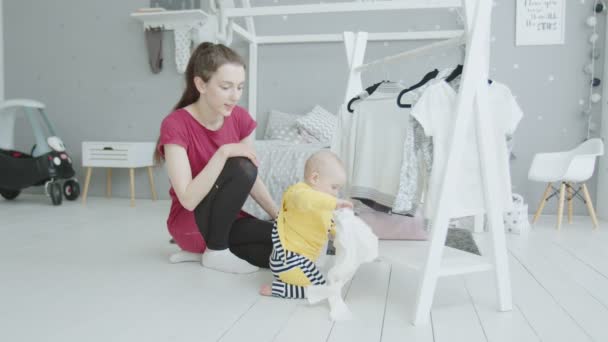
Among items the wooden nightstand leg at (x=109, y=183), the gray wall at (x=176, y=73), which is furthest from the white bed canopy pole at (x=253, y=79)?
the wooden nightstand leg at (x=109, y=183)

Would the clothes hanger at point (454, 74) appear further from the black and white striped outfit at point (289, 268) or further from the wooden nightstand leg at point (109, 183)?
the wooden nightstand leg at point (109, 183)

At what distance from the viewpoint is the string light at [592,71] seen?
3096 millimetres

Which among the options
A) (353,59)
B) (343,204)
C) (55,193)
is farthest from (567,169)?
(55,193)

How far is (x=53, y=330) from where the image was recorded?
3.69ft

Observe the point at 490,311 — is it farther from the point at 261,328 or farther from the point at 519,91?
the point at 519,91

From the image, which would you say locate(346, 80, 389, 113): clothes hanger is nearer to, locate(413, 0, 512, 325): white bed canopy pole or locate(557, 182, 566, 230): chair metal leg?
locate(413, 0, 512, 325): white bed canopy pole

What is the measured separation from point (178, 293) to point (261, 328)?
390mm

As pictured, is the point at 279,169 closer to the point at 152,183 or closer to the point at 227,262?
the point at 227,262

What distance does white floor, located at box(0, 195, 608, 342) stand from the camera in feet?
3.67

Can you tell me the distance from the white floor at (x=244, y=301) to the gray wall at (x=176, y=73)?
1.39m

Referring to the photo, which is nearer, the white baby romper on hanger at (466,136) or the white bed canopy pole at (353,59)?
the white baby romper on hanger at (466,136)

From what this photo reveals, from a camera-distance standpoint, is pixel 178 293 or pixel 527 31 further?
pixel 527 31

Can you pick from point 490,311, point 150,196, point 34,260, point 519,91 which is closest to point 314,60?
point 519,91

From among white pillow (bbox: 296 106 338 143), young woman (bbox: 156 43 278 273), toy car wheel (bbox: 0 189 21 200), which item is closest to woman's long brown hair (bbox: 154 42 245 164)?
young woman (bbox: 156 43 278 273)
